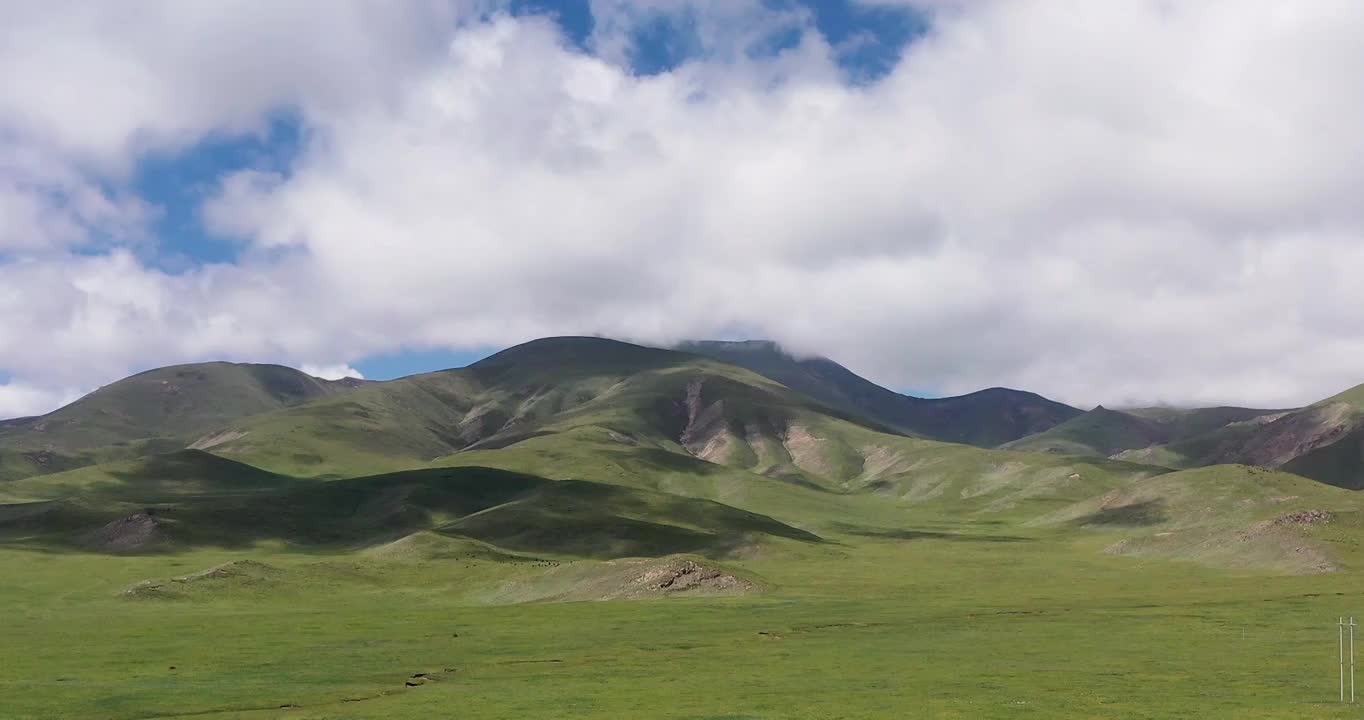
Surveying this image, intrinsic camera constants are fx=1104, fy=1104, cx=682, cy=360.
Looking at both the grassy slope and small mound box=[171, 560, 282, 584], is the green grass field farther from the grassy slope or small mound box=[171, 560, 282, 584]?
small mound box=[171, 560, 282, 584]

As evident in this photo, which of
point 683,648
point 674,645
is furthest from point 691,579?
point 683,648

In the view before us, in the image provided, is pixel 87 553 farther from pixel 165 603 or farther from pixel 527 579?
pixel 527 579

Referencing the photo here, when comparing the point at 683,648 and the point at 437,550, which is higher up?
the point at 437,550

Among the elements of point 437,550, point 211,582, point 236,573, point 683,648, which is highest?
point 437,550

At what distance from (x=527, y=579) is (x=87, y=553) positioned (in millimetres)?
101956

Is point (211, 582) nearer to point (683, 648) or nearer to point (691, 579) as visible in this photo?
point (691, 579)

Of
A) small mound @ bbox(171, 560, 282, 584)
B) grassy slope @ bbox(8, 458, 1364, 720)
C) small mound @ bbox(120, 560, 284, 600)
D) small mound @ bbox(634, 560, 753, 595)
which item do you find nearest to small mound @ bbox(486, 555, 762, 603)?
small mound @ bbox(634, 560, 753, 595)

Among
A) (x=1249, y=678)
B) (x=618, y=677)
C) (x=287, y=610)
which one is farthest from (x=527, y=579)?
(x=1249, y=678)

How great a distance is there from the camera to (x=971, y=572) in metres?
174

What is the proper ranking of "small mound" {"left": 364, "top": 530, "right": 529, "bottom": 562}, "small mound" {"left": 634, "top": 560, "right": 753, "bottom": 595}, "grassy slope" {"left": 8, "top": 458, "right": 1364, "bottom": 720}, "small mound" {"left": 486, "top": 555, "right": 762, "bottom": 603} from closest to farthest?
"grassy slope" {"left": 8, "top": 458, "right": 1364, "bottom": 720} → "small mound" {"left": 486, "top": 555, "right": 762, "bottom": 603} → "small mound" {"left": 634, "top": 560, "right": 753, "bottom": 595} → "small mound" {"left": 364, "top": 530, "right": 529, "bottom": 562}

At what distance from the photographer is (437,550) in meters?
183

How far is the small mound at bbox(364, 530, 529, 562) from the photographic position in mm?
179000

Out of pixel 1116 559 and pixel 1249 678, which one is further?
pixel 1116 559

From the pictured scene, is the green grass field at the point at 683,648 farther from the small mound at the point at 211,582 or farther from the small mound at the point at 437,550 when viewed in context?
the small mound at the point at 437,550
